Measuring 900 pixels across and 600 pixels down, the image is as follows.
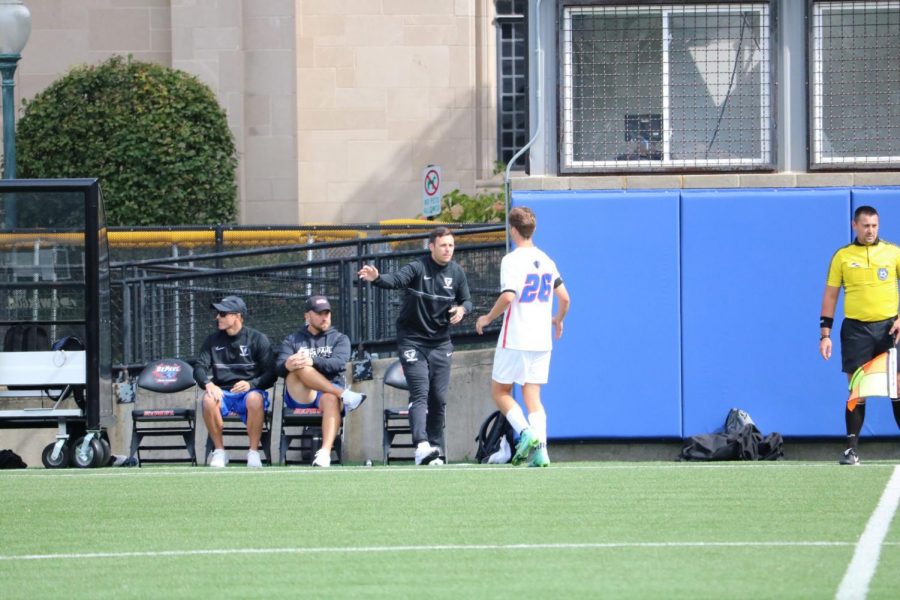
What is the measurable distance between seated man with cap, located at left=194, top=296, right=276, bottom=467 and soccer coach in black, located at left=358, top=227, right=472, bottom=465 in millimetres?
1312

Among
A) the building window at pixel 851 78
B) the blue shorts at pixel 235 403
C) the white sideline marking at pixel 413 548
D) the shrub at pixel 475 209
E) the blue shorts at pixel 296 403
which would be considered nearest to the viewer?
the white sideline marking at pixel 413 548

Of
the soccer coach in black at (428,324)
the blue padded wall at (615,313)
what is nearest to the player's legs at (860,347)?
the blue padded wall at (615,313)

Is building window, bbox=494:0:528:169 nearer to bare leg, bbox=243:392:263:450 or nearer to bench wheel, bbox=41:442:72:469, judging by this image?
bare leg, bbox=243:392:263:450

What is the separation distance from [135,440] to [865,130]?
674cm

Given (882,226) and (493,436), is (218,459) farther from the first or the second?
(882,226)

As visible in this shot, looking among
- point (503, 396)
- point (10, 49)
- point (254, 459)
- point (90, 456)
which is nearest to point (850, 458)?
point (503, 396)

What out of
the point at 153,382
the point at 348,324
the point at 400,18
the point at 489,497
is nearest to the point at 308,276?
the point at 348,324

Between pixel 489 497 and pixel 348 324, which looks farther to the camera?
pixel 348 324

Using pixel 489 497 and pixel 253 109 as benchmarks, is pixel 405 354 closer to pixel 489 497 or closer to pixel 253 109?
pixel 489 497

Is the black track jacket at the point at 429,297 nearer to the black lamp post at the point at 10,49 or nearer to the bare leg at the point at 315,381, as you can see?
the bare leg at the point at 315,381

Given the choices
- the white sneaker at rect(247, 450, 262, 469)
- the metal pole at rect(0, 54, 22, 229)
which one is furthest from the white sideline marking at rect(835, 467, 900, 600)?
the metal pole at rect(0, 54, 22, 229)

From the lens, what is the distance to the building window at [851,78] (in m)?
14.3

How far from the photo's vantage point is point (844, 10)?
1433cm

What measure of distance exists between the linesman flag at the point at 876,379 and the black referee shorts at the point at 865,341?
1.6 inches
